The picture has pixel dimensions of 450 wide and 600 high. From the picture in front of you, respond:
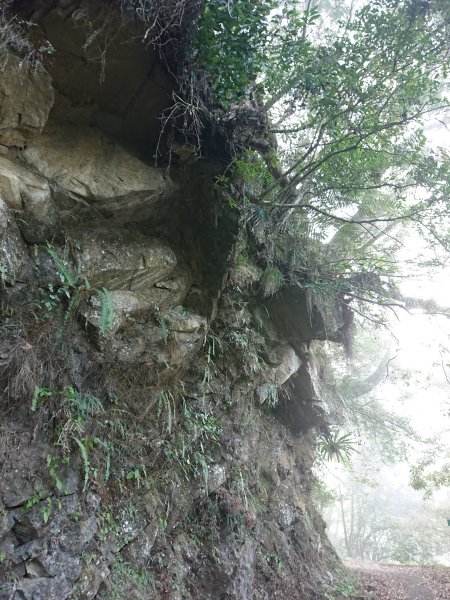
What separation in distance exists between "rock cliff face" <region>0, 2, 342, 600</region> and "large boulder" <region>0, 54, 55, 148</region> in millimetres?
15

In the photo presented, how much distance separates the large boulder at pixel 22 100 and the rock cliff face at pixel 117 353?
0.02 metres

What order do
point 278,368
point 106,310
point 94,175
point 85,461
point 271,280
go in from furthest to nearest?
point 278,368, point 271,280, point 94,175, point 106,310, point 85,461

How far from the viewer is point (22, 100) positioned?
13.3 feet

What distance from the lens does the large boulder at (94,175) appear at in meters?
4.44

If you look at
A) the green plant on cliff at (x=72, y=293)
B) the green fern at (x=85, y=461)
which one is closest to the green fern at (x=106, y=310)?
the green plant on cliff at (x=72, y=293)

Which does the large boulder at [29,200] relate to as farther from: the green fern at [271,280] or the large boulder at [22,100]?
the green fern at [271,280]

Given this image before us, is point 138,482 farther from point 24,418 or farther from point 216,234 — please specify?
point 216,234

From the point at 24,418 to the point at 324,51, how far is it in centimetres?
547

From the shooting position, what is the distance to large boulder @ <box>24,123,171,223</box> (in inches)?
175

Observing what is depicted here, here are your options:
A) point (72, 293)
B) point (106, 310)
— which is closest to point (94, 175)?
point (72, 293)

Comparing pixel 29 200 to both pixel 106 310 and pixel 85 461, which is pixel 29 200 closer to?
pixel 106 310

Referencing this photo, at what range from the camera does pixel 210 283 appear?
565cm

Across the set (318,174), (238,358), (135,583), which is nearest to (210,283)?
(238,358)

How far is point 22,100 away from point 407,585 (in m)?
11.4
